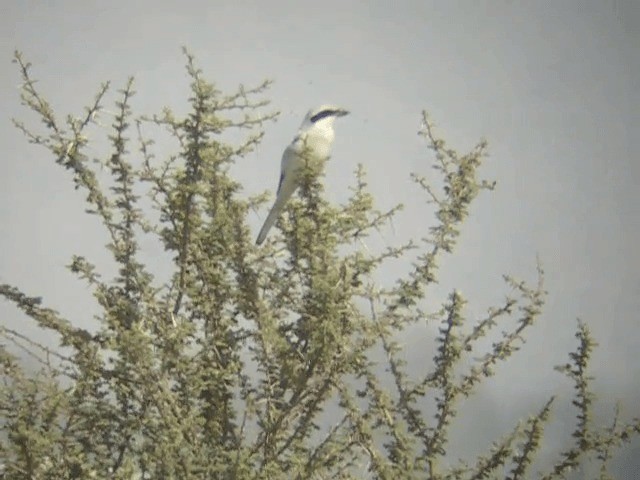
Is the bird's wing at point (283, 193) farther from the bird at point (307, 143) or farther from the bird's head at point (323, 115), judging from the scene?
the bird's head at point (323, 115)

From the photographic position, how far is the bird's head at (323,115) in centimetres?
577

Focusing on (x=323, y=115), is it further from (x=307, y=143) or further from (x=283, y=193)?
(x=283, y=193)

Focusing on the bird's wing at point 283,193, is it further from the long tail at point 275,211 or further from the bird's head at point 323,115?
the bird's head at point 323,115

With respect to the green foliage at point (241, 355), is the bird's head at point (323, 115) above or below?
above

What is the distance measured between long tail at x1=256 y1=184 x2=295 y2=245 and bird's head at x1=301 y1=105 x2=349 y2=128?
0.78m

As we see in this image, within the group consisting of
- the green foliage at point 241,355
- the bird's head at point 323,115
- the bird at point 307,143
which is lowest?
the green foliage at point 241,355

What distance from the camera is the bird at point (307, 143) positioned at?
5309 mm

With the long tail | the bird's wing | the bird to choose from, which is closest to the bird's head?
the bird

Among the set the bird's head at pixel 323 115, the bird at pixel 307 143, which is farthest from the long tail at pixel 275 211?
the bird's head at pixel 323 115

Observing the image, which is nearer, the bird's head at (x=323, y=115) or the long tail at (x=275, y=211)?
the long tail at (x=275, y=211)

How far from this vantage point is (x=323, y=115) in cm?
583

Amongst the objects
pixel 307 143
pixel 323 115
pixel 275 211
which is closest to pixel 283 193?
pixel 275 211

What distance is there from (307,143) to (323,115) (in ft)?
2.26

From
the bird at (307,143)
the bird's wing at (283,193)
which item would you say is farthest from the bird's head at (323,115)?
the bird's wing at (283,193)
